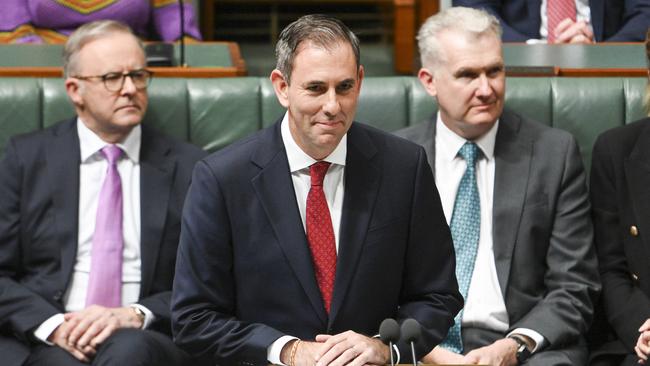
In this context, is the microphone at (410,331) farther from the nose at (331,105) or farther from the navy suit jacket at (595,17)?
the navy suit jacket at (595,17)

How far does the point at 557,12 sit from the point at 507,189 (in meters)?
1.09

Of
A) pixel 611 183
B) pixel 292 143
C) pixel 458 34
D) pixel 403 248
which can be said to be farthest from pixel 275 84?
pixel 611 183

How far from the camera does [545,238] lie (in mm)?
2807

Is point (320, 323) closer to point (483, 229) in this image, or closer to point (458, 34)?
point (483, 229)

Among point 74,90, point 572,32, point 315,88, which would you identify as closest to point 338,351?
point 315,88

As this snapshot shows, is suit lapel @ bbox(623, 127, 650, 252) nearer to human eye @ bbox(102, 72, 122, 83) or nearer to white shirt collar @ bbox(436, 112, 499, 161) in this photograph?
white shirt collar @ bbox(436, 112, 499, 161)

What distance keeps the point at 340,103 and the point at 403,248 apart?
300 millimetres

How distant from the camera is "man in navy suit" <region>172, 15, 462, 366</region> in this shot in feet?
7.31

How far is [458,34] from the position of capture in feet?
9.48

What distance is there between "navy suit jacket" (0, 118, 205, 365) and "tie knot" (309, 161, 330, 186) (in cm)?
63

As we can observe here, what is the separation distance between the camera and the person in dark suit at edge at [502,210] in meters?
2.72

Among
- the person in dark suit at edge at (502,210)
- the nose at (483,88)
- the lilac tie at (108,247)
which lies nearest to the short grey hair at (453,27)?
the person in dark suit at edge at (502,210)

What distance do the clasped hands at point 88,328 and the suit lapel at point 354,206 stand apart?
2.13 ft

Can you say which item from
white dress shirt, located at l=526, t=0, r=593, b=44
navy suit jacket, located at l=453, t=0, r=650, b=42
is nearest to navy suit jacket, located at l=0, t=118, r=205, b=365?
navy suit jacket, located at l=453, t=0, r=650, b=42
